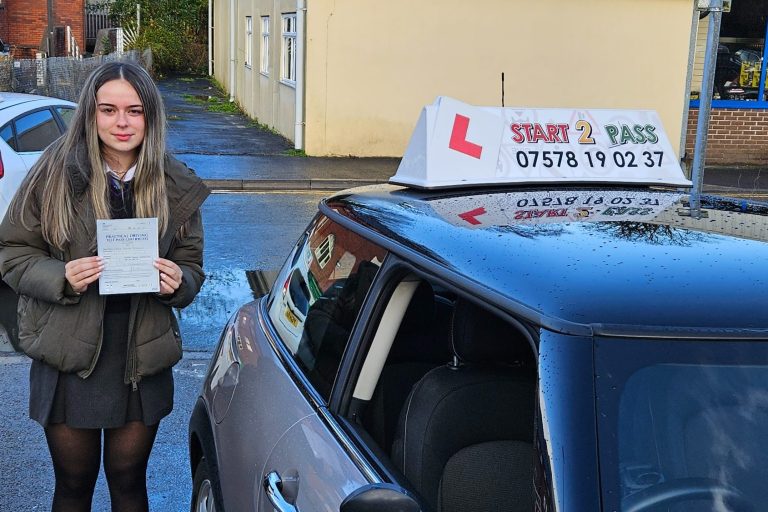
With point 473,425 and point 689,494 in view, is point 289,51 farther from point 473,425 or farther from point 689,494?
point 689,494

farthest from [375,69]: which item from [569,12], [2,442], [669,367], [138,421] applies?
[669,367]

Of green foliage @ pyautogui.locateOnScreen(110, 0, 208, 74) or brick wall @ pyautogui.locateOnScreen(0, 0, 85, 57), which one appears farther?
green foliage @ pyautogui.locateOnScreen(110, 0, 208, 74)

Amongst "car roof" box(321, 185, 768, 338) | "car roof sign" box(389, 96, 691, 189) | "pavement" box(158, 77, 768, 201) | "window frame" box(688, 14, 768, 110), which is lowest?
"pavement" box(158, 77, 768, 201)

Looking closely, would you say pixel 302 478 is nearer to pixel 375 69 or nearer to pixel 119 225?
pixel 119 225

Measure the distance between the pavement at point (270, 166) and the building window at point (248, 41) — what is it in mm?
3603

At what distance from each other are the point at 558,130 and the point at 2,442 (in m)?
3.16

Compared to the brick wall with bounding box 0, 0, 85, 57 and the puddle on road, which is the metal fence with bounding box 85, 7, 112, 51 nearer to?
the brick wall with bounding box 0, 0, 85, 57

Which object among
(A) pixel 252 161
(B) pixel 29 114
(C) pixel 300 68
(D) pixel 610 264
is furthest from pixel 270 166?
(D) pixel 610 264

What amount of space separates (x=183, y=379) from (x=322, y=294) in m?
3.07

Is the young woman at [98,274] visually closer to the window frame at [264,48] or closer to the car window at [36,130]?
the car window at [36,130]

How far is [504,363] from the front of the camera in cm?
262

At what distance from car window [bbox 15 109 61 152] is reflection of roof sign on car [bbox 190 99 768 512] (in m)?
5.50

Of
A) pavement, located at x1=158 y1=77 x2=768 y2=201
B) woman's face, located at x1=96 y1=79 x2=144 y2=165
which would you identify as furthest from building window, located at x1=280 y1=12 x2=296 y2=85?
woman's face, located at x1=96 y1=79 x2=144 y2=165

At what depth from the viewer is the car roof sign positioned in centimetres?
301
